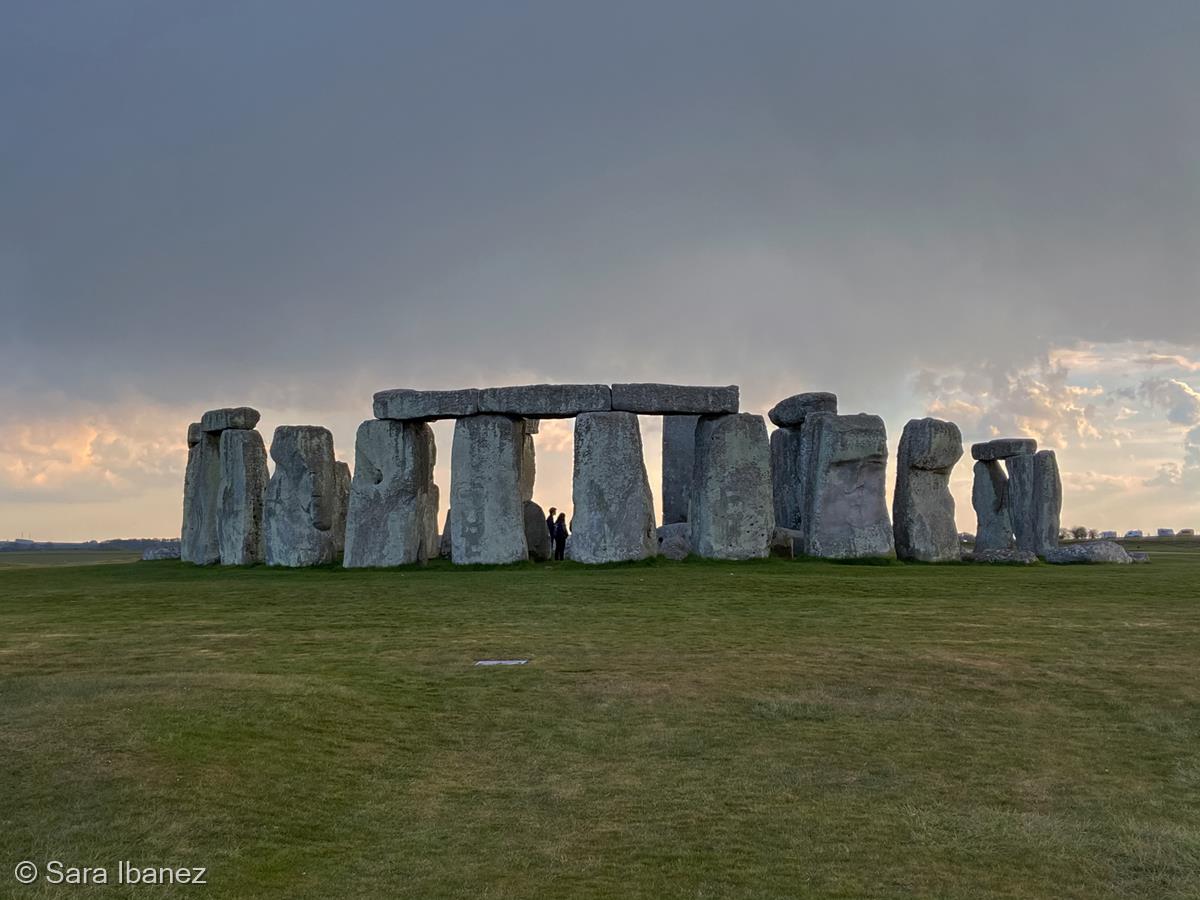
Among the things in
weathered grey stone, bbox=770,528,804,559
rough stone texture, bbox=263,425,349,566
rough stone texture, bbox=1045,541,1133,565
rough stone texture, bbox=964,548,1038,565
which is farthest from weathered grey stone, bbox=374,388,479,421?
rough stone texture, bbox=1045,541,1133,565

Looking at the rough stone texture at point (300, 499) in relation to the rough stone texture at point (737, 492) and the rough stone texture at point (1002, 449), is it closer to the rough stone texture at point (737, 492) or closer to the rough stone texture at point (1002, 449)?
the rough stone texture at point (737, 492)

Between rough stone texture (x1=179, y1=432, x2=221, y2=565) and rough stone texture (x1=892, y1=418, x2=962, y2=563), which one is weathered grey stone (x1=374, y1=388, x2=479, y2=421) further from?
rough stone texture (x1=892, y1=418, x2=962, y2=563)

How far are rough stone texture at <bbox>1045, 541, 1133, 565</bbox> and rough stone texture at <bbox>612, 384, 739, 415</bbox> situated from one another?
8.06m

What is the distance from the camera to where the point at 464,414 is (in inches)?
879

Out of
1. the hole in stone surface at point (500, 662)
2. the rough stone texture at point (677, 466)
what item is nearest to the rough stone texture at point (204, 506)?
the rough stone texture at point (677, 466)

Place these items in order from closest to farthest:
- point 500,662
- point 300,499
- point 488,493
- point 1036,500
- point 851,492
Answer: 1. point 500,662
2. point 488,493
3. point 851,492
4. point 300,499
5. point 1036,500

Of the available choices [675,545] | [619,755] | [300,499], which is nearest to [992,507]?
[675,545]

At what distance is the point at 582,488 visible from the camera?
70.5 feet

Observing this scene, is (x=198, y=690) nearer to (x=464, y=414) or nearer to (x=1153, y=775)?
(x=1153, y=775)

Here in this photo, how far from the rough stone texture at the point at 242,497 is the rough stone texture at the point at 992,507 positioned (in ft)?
54.5

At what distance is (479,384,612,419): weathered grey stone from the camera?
21.9m

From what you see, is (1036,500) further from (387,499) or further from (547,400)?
(387,499)

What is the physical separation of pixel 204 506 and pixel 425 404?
23.5ft

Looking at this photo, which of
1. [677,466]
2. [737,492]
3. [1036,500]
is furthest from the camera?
[677,466]
